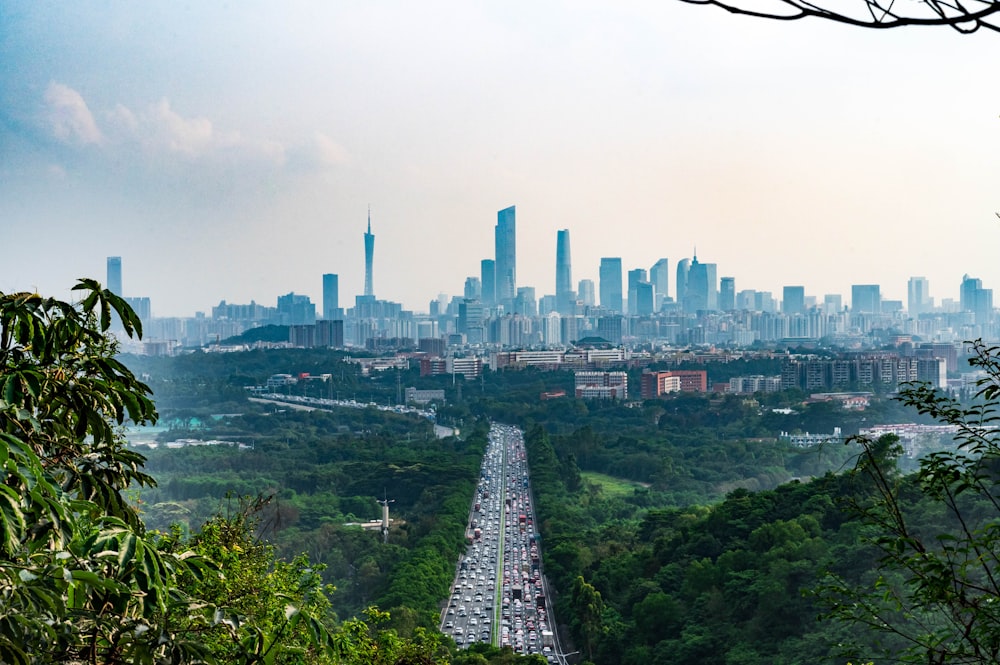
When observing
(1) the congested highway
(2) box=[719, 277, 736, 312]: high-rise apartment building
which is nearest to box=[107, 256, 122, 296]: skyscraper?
(1) the congested highway

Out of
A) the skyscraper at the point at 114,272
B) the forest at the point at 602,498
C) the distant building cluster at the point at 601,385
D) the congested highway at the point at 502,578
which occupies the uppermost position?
the skyscraper at the point at 114,272

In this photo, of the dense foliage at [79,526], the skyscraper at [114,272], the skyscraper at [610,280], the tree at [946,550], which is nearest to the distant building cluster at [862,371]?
the skyscraper at [114,272]

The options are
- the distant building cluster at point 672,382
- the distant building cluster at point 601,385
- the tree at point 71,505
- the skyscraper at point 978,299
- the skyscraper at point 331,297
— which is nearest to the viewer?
the tree at point 71,505

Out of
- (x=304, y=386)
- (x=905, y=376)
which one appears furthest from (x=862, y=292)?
(x=304, y=386)

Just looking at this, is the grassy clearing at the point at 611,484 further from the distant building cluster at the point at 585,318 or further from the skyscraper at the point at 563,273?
the skyscraper at the point at 563,273

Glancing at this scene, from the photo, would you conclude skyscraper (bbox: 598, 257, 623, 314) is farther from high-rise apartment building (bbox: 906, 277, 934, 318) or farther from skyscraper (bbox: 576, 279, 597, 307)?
high-rise apartment building (bbox: 906, 277, 934, 318)

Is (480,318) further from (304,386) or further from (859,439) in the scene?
(859,439)

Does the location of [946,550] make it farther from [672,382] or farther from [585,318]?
[585,318]

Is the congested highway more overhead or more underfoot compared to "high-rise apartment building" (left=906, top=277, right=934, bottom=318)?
more underfoot
